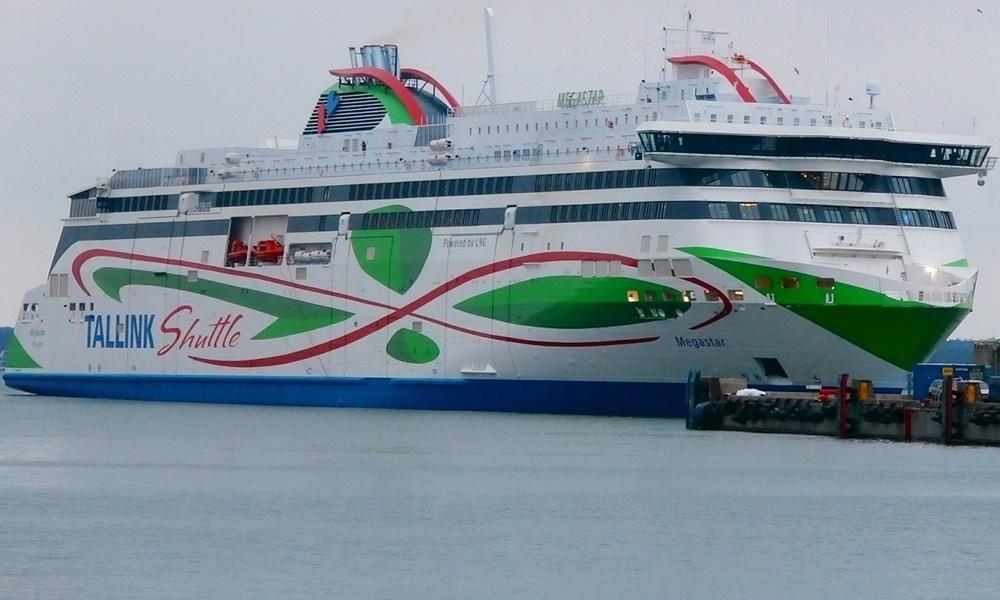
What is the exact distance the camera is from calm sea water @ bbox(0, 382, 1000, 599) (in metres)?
A: 34.4

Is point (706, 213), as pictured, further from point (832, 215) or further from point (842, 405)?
point (842, 405)

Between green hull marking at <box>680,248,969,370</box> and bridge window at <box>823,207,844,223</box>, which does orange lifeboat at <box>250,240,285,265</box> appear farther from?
bridge window at <box>823,207,844,223</box>

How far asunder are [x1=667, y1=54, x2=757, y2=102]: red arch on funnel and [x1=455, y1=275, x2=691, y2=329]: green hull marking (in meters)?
6.92

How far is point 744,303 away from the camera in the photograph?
2419 inches

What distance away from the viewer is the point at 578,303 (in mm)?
64312

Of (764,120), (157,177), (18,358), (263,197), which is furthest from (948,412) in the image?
(18,358)

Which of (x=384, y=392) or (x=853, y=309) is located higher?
(x=853, y=309)

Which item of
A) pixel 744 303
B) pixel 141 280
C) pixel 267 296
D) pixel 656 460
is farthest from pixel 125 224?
pixel 656 460

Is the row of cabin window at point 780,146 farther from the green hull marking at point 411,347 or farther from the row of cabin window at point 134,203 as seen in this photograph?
the row of cabin window at point 134,203

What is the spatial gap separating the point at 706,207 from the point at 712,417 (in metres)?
5.91

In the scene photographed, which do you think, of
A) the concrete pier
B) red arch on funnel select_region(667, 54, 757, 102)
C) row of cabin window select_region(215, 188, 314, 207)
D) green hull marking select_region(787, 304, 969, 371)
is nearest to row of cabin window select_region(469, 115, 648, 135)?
red arch on funnel select_region(667, 54, 757, 102)

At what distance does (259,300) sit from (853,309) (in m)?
21.9

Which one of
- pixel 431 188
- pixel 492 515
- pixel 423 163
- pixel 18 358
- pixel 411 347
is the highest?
pixel 423 163

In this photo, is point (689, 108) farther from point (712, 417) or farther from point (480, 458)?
point (480, 458)
